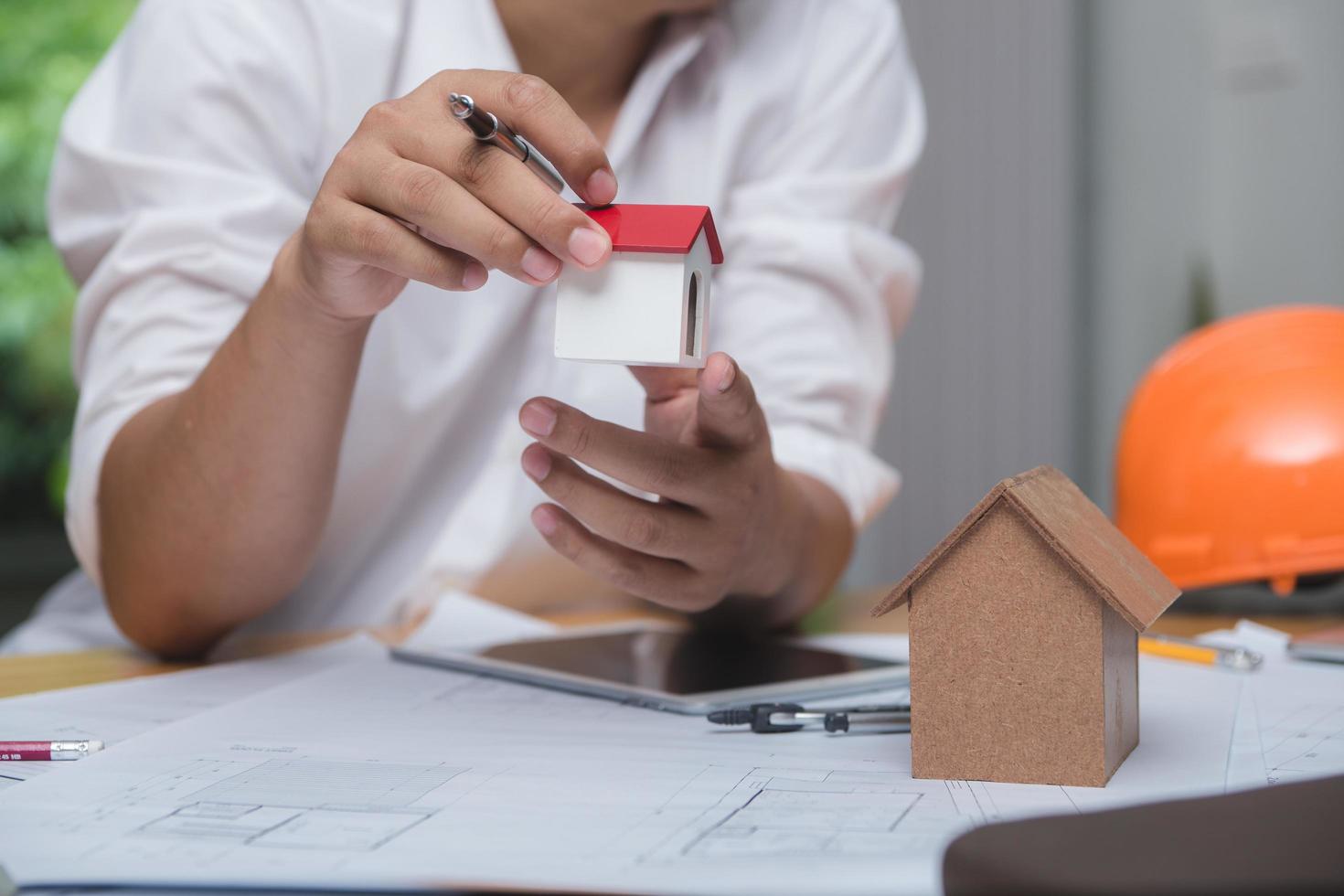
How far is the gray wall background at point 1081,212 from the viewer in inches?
83.3

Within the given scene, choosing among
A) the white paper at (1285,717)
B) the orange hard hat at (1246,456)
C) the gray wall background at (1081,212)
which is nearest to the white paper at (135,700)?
the white paper at (1285,717)

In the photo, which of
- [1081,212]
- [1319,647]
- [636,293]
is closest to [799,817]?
[636,293]

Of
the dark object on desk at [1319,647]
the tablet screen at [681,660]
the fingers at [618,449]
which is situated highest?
the fingers at [618,449]

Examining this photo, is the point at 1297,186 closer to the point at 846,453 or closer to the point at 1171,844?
the point at 846,453

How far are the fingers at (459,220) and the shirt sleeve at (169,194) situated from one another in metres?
0.37

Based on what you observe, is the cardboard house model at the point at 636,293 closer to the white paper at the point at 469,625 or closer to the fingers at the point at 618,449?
the fingers at the point at 618,449

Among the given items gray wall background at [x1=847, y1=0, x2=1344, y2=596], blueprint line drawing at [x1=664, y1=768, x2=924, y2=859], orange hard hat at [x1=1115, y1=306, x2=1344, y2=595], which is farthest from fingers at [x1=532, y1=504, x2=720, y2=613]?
gray wall background at [x1=847, y1=0, x2=1344, y2=596]

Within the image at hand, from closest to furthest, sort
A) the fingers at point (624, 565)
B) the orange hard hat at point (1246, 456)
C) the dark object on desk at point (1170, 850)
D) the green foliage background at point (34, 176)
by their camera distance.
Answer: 1. the dark object on desk at point (1170, 850)
2. the fingers at point (624, 565)
3. the orange hard hat at point (1246, 456)
4. the green foliage background at point (34, 176)

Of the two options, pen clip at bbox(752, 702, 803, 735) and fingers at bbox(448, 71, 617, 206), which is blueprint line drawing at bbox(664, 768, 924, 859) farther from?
fingers at bbox(448, 71, 617, 206)

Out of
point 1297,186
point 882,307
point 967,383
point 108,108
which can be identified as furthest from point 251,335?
point 1297,186

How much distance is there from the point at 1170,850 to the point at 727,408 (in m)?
0.34

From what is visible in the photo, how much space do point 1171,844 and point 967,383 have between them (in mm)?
1977

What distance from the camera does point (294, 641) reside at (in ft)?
2.92

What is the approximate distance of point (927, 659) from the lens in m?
0.50
